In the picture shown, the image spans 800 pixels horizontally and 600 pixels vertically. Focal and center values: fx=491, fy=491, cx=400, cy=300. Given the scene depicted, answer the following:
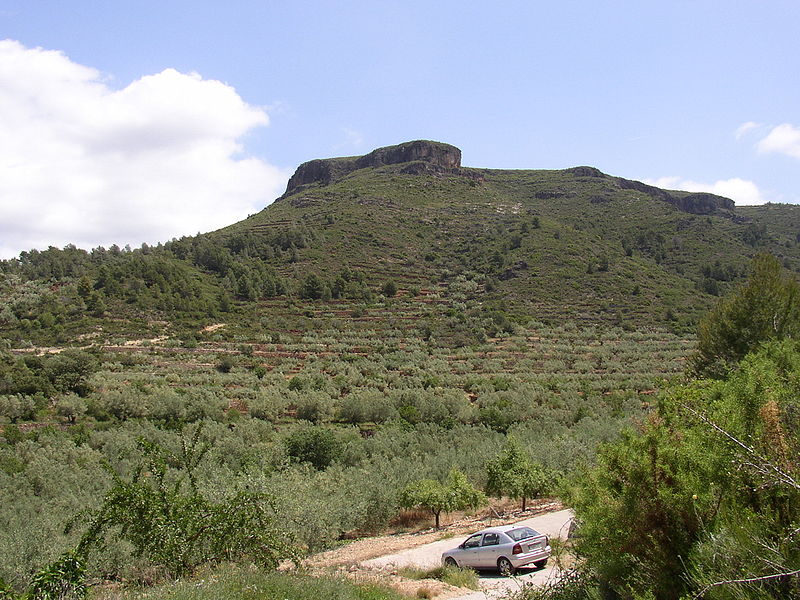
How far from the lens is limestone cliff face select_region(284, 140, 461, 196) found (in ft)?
378

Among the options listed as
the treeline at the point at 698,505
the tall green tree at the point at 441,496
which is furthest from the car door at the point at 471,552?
the tall green tree at the point at 441,496

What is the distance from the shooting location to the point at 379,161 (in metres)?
120

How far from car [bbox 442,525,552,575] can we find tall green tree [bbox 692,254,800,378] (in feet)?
54.4

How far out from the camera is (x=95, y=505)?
51.8ft

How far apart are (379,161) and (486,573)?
115061 millimetres

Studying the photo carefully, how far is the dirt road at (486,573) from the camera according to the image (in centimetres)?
1025

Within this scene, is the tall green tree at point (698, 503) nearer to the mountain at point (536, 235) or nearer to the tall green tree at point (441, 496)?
the tall green tree at point (441, 496)

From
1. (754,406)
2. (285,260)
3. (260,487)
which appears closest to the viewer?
(754,406)

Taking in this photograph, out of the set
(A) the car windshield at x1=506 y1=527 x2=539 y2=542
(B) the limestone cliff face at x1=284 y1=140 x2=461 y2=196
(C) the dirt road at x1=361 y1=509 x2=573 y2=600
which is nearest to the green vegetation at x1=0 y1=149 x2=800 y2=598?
(C) the dirt road at x1=361 y1=509 x2=573 y2=600

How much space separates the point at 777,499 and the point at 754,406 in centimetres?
127

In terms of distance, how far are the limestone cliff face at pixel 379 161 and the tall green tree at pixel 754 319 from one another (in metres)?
90.0

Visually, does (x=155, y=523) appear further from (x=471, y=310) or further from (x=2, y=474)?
(x=471, y=310)

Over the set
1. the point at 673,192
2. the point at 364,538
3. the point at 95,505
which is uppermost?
the point at 673,192

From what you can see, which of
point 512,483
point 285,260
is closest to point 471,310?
point 285,260
